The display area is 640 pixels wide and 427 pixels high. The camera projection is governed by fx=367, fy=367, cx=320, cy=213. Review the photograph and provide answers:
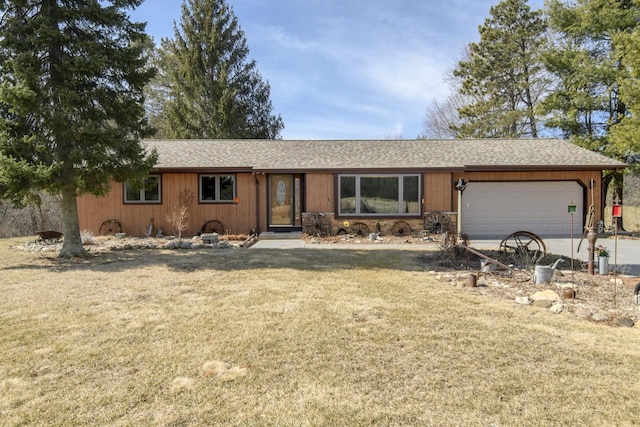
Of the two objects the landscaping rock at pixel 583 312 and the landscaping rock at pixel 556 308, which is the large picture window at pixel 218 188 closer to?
the landscaping rock at pixel 556 308

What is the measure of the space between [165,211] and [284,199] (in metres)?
4.34

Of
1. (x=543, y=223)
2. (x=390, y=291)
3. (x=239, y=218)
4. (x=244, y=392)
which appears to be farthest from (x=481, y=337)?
(x=543, y=223)

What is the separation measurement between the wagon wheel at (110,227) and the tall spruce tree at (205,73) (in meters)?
11.3

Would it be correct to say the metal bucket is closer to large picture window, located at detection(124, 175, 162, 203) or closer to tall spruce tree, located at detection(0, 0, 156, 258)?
tall spruce tree, located at detection(0, 0, 156, 258)

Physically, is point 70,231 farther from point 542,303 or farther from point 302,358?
point 542,303

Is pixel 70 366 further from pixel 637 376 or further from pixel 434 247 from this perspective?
pixel 434 247

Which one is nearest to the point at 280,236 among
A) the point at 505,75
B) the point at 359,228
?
the point at 359,228

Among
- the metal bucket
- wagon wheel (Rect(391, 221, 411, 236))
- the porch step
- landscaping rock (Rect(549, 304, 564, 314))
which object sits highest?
wagon wheel (Rect(391, 221, 411, 236))

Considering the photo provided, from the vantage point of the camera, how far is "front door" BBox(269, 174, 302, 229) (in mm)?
13633

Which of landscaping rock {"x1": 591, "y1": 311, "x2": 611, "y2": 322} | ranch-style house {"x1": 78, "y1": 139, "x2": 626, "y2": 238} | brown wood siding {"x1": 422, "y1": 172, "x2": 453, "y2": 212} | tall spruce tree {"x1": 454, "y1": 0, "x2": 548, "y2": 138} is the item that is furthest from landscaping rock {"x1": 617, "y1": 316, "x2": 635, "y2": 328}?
tall spruce tree {"x1": 454, "y1": 0, "x2": 548, "y2": 138}

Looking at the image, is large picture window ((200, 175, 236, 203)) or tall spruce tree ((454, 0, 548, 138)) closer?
large picture window ((200, 175, 236, 203))

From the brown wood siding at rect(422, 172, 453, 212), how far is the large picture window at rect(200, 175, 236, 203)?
6.97 m

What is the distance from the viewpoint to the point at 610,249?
995cm

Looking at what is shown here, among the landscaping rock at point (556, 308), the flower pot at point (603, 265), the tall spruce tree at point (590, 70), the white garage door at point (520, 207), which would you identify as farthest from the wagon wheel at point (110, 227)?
the tall spruce tree at point (590, 70)
